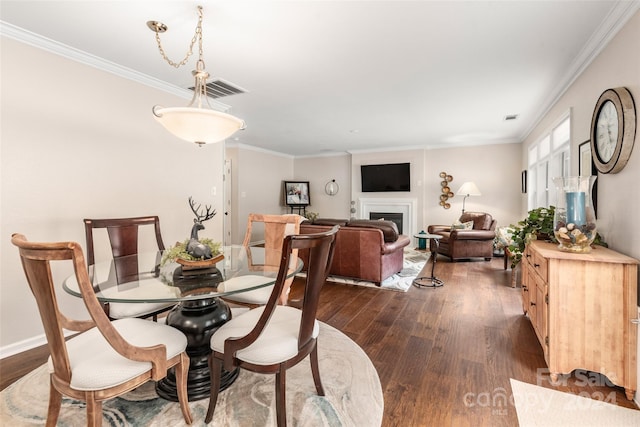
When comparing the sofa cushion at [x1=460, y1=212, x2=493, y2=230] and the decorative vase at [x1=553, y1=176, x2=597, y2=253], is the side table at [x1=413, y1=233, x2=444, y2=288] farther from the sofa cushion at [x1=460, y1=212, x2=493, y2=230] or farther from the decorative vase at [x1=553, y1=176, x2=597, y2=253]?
the sofa cushion at [x1=460, y1=212, x2=493, y2=230]

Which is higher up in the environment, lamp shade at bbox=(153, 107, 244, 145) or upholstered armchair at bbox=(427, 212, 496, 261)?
lamp shade at bbox=(153, 107, 244, 145)

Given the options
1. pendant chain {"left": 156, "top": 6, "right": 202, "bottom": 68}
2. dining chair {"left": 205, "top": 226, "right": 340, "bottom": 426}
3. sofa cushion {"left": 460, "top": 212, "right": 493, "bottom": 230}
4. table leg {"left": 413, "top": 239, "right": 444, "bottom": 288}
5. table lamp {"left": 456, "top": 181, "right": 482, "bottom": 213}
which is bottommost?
table leg {"left": 413, "top": 239, "right": 444, "bottom": 288}

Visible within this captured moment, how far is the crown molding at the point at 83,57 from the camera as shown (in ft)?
7.07

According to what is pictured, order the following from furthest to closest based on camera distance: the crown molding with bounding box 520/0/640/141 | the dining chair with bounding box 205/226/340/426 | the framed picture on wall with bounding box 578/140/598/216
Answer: the framed picture on wall with bounding box 578/140/598/216, the crown molding with bounding box 520/0/640/141, the dining chair with bounding box 205/226/340/426

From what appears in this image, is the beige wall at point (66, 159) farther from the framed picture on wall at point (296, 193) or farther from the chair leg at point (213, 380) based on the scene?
the framed picture on wall at point (296, 193)

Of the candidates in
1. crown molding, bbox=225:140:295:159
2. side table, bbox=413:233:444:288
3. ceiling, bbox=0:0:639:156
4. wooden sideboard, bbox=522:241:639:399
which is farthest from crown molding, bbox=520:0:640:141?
crown molding, bbox=225:140:295:159

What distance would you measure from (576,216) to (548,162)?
2.82 m

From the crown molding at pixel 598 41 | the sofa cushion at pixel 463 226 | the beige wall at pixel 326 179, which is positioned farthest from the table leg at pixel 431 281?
the beige wall at pixel 326 179

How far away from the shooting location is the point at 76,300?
258 cm

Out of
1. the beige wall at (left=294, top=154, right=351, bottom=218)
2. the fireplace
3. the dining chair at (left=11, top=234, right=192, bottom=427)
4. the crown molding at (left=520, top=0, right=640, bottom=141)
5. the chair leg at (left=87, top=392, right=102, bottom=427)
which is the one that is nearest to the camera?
the dining chair at (left=11, top=234, right=192, bottom=427)

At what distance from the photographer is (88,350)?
1298 millimetres

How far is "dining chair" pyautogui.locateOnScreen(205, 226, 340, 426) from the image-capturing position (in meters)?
1.26

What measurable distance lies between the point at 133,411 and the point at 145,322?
49cm

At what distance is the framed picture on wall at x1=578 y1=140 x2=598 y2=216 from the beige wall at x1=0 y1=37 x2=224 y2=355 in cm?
403
